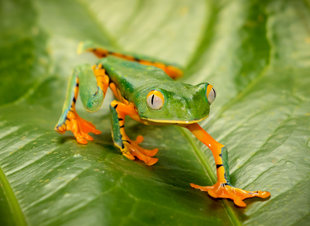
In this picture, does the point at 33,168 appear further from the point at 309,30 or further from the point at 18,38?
the point at 309,30

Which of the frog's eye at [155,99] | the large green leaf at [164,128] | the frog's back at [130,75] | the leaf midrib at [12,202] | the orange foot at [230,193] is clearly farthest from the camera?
the frog's back at [130,75]

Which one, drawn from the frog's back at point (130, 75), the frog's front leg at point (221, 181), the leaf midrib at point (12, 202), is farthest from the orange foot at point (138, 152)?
the leaf midrib at point (12, 202)

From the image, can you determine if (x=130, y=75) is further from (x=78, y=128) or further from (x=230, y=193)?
(x=230, y=193)

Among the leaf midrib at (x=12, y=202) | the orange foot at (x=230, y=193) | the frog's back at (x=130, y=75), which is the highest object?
the frog's back at (x=130, y=75)

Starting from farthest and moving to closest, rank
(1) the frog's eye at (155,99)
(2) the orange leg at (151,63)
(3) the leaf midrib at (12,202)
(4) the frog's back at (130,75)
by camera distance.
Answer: (2) the orange leg at (151,63) → (4) the frog's back at (130,75) → (1) the frog's eye at (155,99) → (3) the leaf midrib at (12,202)

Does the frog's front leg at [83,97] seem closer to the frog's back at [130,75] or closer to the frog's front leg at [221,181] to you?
the frog's back at [130,75]

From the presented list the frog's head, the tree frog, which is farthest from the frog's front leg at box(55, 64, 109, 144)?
the frog's head

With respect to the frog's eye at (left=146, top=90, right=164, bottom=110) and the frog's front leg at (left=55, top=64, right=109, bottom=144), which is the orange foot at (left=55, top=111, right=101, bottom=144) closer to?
the frog's front leg at (left=55, top=64, right=109, bottom=144)

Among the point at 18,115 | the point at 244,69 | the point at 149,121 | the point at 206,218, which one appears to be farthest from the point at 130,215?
the point at 244,69
